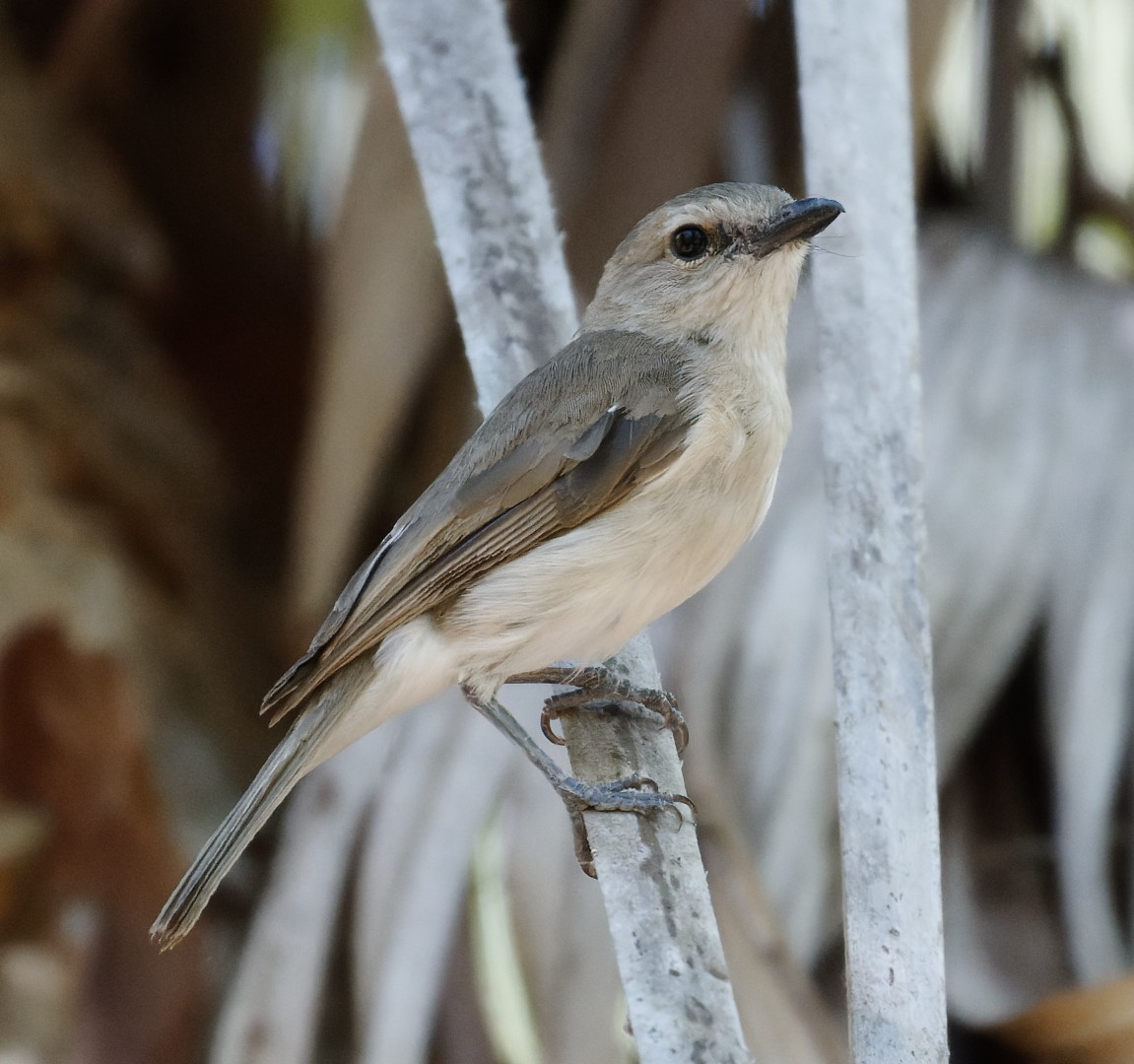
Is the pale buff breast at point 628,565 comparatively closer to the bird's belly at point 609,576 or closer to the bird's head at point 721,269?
the bird's belly at point 609,576

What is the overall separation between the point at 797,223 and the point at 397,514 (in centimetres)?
149

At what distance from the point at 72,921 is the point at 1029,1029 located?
2.17m

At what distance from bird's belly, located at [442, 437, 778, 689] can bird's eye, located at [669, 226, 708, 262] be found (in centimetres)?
49

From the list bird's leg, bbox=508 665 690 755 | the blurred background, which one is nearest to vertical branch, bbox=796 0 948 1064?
the blurred background

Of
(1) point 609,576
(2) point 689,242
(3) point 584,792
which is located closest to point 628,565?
(1) point 609,576

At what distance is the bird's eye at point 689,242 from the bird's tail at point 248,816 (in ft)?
3.24

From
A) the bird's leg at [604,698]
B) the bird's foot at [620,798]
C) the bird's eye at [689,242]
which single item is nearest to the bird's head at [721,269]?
the bird's eye at [689,242]

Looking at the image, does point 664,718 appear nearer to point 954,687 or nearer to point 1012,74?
point 954,687

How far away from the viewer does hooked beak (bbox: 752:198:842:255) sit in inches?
84.8

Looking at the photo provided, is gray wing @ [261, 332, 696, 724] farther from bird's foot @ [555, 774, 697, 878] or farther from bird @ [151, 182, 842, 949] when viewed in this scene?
bird's foot @ [555, 774, 697, 878]

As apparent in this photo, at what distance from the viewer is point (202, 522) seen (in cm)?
372

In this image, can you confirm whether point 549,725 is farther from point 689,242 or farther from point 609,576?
point 689,242

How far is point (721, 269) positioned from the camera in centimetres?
253

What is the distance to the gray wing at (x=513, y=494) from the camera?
7.39 feet
